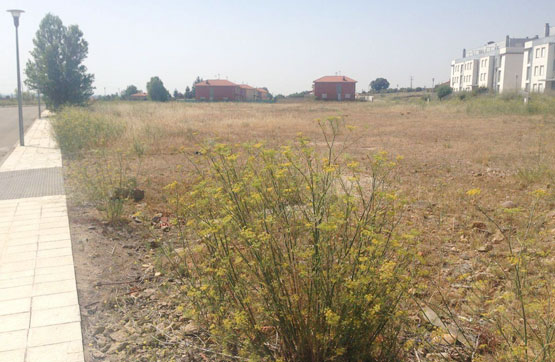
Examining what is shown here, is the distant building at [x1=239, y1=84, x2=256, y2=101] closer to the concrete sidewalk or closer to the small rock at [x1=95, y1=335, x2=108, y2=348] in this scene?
the concrete sidewalk

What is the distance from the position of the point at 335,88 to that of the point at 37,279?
72092 millimetres

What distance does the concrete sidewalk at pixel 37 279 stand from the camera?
2906mm

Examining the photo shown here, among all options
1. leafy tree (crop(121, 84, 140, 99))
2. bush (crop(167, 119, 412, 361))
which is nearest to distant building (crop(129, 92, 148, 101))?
leafy tree (crop(121, 84, 140, 99))

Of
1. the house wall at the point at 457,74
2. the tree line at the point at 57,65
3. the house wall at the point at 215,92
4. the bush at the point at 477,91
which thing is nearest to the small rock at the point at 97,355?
the tree line at the point at 57,65

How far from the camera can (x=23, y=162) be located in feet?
33.6

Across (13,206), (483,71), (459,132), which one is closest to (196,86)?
(483,71)

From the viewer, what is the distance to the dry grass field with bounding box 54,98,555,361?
2.68m

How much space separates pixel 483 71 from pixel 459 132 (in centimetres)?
5556

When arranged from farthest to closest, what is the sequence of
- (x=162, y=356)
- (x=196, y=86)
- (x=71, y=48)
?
(x=196, y=86) → (x=71, y=48) → (x=162, y=356)

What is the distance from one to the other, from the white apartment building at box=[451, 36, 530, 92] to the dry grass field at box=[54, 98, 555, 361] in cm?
4445

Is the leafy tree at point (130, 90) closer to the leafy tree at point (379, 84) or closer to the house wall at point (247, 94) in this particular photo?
the house wall at point (247, 94)

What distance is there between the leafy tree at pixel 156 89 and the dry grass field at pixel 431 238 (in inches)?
2195

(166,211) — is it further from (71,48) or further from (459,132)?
(71,48)

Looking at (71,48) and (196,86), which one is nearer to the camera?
(71,48)
